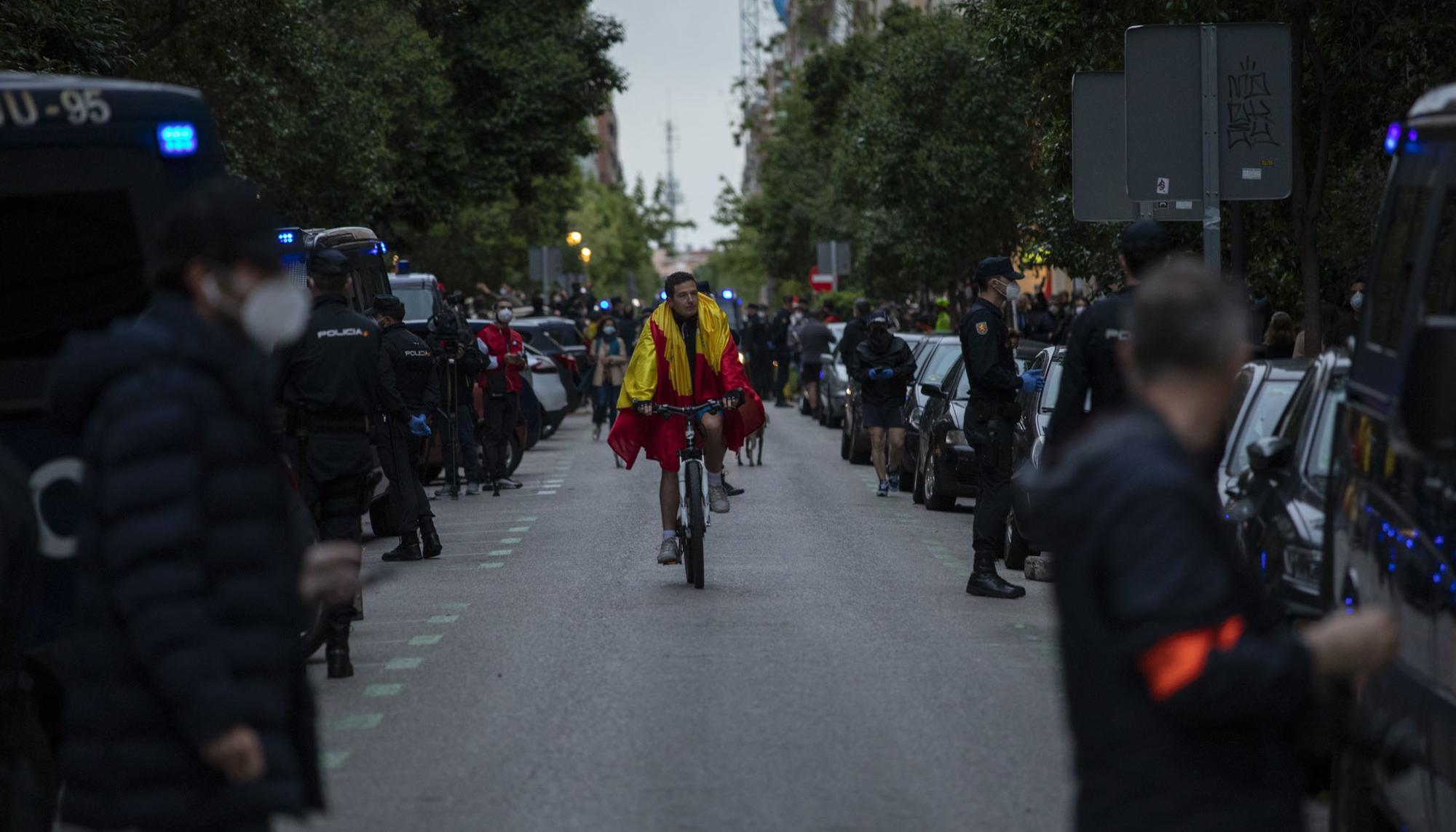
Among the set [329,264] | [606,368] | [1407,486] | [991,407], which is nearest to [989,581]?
[991,407]

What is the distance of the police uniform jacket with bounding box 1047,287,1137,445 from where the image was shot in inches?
336

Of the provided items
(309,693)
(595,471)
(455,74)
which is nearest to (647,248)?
(455,74)

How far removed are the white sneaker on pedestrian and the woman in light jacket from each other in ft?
53.8

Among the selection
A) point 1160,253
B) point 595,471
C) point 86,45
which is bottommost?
point 595,471

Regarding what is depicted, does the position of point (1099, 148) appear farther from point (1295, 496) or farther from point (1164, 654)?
point (1164, 654)

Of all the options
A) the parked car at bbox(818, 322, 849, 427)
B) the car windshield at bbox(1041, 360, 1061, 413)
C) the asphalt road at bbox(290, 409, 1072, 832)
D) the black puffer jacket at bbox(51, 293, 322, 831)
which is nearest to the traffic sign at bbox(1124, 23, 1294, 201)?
the car windshield at bbox(1041, 360, 1061, 413)

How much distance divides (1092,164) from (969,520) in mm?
3452

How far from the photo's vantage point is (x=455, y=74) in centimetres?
4766

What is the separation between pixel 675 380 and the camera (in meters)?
13.2

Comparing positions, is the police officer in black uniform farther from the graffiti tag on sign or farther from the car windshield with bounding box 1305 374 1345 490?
the graffiti tag on sign

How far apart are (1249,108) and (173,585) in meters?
11.1

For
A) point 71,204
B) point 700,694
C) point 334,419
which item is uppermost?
point 71,204

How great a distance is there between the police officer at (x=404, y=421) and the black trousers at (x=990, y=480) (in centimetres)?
378

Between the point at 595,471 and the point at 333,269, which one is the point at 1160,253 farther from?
the point at 595,471
